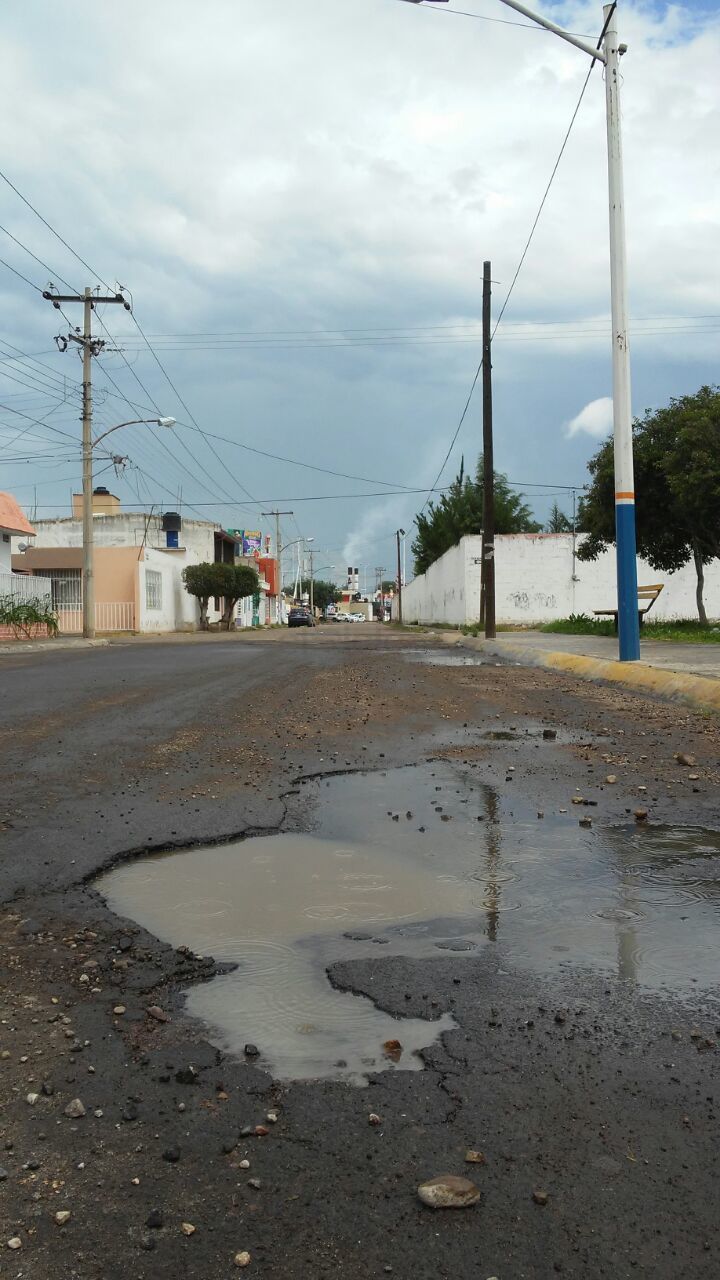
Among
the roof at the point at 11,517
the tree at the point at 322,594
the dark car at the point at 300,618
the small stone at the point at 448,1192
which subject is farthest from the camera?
the tree at the point at 322,594

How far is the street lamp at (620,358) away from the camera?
12609mm

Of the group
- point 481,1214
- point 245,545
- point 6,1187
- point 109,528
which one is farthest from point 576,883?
point 245,545

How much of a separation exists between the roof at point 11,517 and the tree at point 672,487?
20507mm

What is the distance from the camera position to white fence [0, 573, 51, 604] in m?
31.8

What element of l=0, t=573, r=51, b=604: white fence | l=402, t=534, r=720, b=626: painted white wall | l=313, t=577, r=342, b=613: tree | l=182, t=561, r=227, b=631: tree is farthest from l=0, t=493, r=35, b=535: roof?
l=313, t=577, r=342, b=613: tree

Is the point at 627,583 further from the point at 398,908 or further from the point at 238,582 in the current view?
the point at 238,582

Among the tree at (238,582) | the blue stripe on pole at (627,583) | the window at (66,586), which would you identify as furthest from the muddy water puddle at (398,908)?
the tree at (238,582)

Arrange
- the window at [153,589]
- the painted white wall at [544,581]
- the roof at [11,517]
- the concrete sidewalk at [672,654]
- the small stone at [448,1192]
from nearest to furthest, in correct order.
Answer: the small stone at [448,1192]
the concrete sidewalk at [672,654]
the roof at [11,517]
the painted white wall at [544,581]
the window at [153,589]

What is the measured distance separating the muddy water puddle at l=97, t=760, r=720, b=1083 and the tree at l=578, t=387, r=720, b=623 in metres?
17.2

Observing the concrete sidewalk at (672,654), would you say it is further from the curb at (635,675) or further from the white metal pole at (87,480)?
the white metal pole at (87,480)

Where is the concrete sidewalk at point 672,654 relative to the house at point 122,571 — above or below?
below

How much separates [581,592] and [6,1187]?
40235 mm

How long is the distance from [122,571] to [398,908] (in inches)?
1671

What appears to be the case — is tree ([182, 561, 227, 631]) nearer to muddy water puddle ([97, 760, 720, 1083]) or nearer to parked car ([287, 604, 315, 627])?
parked car ([287, 604, 315, 627])
